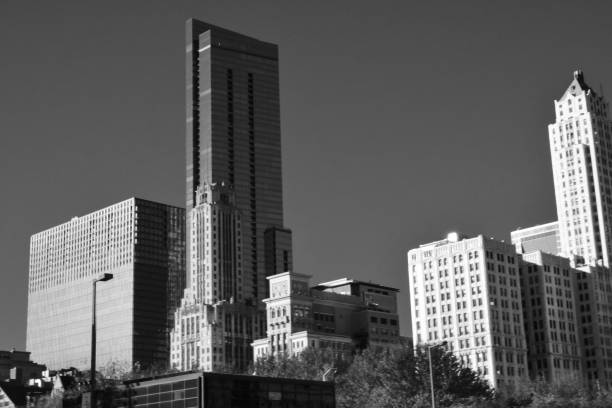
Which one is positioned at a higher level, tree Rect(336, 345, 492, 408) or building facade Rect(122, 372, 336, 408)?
tree Rect(336, 345, 492, 408)

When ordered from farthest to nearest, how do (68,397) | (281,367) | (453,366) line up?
(281,367)
(453,366)
(68,397)

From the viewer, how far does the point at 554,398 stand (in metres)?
158

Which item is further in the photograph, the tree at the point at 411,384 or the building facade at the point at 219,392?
the tree at the point at 411,384

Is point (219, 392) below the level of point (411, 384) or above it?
below

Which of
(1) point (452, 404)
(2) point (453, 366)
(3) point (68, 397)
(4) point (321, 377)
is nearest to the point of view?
(3) point (68, 397)

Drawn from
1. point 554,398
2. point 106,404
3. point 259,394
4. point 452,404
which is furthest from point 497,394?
point 106,404

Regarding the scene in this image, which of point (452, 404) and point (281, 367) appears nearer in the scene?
point (452, 404)

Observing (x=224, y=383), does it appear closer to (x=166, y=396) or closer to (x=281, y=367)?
(x=166, y=396)

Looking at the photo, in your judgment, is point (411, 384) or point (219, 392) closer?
point (219, 392)

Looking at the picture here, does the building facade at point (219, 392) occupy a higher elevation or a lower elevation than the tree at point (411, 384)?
lower

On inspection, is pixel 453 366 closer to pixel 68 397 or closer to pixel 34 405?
pixel 68 397

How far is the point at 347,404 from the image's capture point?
157m

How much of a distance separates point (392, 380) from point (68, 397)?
4746 centimetres

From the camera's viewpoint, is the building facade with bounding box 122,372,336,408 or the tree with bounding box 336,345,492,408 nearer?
the building facade with bounding box 122,372,336,408
